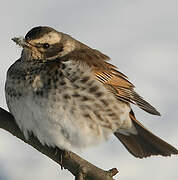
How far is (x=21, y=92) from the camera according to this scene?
6.70 meters

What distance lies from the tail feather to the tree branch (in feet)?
6.12

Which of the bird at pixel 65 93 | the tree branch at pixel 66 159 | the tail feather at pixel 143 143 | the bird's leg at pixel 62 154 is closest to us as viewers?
the tree branch at pixel 66 159

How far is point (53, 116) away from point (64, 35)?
5.11 ft

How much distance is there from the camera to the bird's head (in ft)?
22.5

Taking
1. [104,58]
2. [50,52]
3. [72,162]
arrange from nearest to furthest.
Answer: [72,162] → [50,52] → [104,58]

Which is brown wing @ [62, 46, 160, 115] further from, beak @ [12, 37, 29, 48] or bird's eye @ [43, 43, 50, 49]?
beak @ [12, 37, 29, 48]

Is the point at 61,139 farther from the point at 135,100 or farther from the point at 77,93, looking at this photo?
the point at 135,100

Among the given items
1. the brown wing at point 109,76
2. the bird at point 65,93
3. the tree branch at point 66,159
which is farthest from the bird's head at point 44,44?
the tree branch at point 66,159

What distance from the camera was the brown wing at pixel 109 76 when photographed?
7.19m

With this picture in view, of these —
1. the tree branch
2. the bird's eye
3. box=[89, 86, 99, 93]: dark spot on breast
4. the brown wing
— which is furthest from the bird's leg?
the bird's eye

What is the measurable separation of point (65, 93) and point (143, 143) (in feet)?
7.48

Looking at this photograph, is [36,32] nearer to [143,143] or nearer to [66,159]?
[66,159]

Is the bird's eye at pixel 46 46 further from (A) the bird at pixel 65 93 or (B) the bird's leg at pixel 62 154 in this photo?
(B) the bird's leg at pixel 62 154

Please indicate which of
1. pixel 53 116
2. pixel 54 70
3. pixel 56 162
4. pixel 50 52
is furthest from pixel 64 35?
pixel 56 162
